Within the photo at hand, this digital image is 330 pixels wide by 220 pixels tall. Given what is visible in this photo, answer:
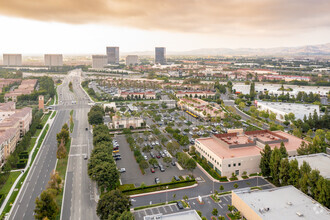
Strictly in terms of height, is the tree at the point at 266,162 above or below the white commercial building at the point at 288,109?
below

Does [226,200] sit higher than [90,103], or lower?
lower

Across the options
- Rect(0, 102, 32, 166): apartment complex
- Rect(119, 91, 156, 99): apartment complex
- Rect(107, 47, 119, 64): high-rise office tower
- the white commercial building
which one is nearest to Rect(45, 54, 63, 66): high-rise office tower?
Rect(107, 47, 119, 64): high-rise office tower

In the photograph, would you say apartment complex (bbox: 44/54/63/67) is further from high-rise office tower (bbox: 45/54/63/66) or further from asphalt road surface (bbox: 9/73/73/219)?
asphalt road surface (bbox: 9/73/73/219)

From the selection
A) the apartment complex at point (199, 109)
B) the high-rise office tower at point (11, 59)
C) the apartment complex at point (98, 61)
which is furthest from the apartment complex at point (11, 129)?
the high-rise office tower at point (11, 59)

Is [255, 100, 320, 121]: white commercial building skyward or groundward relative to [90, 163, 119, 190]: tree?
skyward

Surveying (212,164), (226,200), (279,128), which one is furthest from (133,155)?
(279,128)

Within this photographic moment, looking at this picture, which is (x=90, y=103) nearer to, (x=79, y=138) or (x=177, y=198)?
(x=79, y=138)

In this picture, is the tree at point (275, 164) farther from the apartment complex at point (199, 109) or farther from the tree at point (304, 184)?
the apartment complex at point (199, 109)
